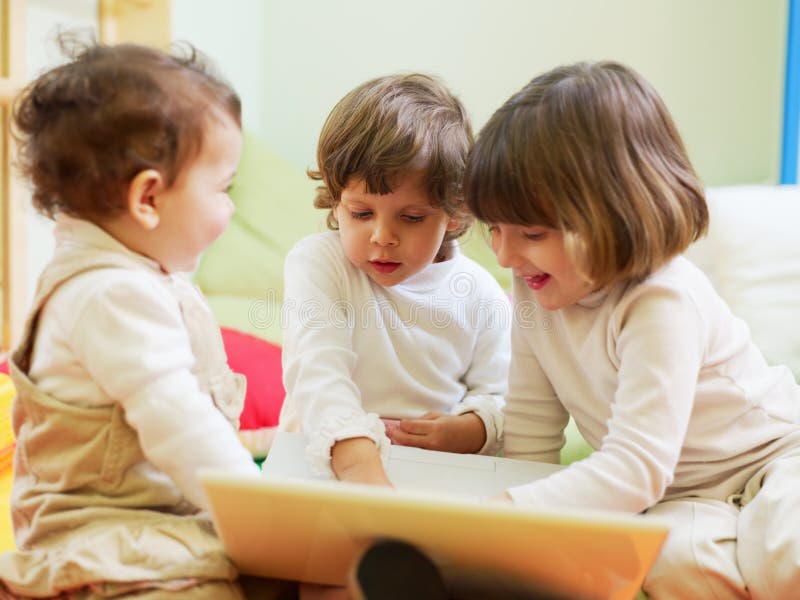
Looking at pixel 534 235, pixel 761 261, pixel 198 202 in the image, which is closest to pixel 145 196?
pixel 198 202

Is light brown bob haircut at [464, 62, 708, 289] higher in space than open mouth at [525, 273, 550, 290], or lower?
higher

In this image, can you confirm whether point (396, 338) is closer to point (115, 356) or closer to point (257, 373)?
point (257, 373)

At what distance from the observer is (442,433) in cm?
108

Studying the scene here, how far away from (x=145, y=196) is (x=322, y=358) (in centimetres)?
37

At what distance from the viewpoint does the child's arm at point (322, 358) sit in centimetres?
95

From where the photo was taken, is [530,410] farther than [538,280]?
Yes

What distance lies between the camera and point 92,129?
2.36 ft

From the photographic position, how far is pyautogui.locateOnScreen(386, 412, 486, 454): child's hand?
3.53ft

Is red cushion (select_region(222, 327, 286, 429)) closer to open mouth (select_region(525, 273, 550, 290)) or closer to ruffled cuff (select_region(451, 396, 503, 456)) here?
A: ruffled cuff (select_region(451, 396, 503, 456))

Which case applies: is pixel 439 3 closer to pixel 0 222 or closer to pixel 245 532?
pixel 0 222

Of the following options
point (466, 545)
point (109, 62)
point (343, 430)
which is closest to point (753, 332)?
point (343, 430)

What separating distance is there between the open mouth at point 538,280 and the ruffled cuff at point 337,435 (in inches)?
9.2

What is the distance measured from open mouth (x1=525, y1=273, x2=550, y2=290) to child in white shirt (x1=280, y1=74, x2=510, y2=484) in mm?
165

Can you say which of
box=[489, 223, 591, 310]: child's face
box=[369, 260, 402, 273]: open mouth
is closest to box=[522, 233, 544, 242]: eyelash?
box=[489, 223, 591, 310]: child's face
